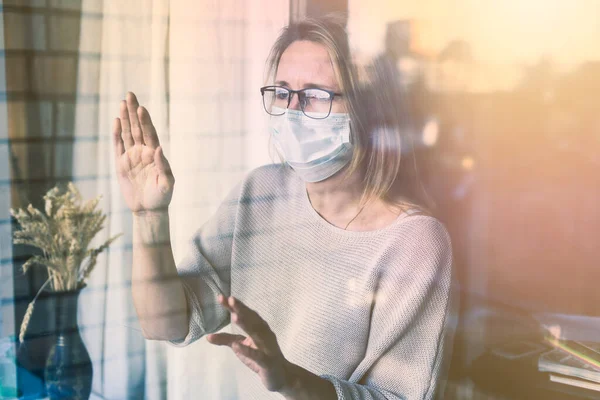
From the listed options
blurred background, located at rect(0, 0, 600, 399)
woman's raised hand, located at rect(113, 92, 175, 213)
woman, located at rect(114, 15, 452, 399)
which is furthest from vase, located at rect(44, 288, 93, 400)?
woman's raised hand, located at rect(113, 92, 175, 213)

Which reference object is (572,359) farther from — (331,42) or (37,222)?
(37,222)

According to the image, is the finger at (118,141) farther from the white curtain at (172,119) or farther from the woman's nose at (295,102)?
the woman's nose at (295,102)

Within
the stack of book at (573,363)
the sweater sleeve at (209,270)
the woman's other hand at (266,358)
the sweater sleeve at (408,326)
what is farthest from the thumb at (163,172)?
the stack of book at (573,363)

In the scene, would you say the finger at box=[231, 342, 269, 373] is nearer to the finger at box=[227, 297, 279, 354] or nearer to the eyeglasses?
the finger at box=[227, 297, 279, 354]

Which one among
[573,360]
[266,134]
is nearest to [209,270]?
[266,134]

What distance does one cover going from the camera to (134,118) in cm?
97

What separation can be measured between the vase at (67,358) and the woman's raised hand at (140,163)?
0.83 ft

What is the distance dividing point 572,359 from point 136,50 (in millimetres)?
1108

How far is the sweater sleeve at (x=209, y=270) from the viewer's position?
1006 millimetres

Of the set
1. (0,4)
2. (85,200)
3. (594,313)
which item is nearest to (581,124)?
(594,313)

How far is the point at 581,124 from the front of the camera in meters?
1.12

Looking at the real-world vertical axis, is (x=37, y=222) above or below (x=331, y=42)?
below

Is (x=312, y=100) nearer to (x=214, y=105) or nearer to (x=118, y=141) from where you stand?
(x=214, y=105)

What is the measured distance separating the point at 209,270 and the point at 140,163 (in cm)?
24
